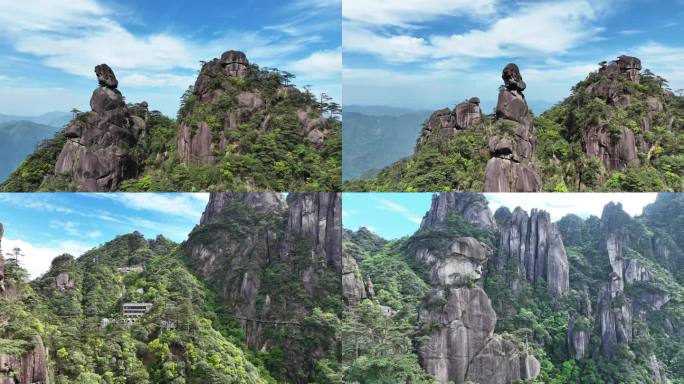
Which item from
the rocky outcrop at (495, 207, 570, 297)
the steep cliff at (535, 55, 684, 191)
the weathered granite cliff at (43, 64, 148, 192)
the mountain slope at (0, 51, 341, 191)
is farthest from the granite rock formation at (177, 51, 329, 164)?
the steep cliff at (535, 55, 684, 191)

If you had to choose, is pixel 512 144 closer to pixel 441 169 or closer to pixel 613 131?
pixel 441 169

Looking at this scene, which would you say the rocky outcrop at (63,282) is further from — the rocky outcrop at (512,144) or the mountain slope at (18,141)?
the rocky outcrop at (512,144)

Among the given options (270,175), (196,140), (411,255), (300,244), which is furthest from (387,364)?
(196,140)

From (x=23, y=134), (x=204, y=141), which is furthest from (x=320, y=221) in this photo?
(x=23, y=134)

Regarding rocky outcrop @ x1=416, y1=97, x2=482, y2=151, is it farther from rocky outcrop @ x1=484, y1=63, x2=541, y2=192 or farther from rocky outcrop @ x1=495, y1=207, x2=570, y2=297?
rocky outcrop @ x1=495, y1=207, x2=570, y2=297

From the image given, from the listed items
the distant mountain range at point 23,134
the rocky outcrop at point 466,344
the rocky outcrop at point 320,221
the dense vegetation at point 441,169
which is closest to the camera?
the rocky outcrop at point 466,344

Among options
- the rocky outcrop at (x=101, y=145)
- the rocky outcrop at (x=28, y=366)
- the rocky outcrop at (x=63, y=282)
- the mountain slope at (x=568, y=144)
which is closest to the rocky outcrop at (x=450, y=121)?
the mountain slope at (x=568, y=144)
